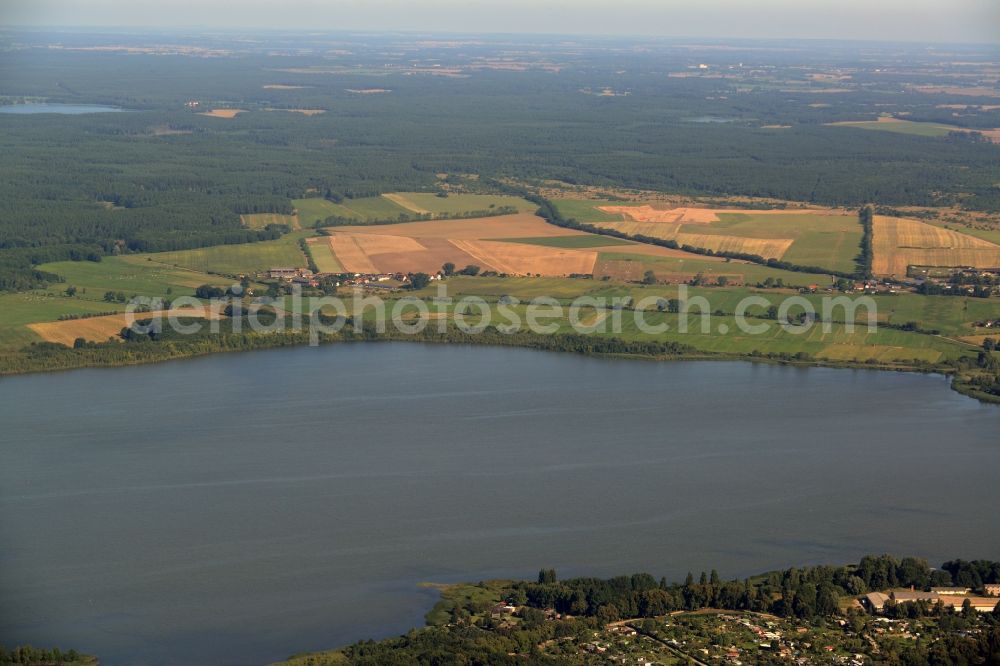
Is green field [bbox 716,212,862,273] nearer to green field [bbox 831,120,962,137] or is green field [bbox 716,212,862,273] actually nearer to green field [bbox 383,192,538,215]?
green field [bbox 383,192,538,215]

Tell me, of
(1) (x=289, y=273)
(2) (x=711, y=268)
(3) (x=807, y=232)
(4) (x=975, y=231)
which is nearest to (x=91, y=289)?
(1) (x=289, y=273)

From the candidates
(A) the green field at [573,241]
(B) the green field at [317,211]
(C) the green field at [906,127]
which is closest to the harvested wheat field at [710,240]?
(A) the green field at [573,241]

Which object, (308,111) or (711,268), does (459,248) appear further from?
(308,111)

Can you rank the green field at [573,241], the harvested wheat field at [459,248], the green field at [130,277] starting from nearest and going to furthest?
the green field at [130,277], the harvested wheat field at [459,248], the green field at [573,241]

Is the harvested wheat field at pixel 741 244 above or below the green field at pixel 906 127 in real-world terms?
below

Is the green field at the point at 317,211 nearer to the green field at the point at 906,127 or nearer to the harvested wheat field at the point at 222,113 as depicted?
the harvested wheat field at the point at 222,113

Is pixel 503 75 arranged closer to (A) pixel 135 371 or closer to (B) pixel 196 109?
(B) pixel 196 109

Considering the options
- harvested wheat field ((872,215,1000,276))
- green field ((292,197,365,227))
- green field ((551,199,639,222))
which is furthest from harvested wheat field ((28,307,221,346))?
harvested wheat field ((872,215,1000,276))
